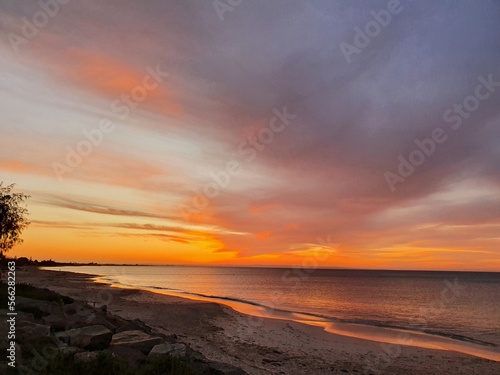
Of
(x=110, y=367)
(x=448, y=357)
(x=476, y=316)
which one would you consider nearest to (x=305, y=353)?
(x=448, y=357)

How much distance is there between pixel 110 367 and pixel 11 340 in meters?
4.44

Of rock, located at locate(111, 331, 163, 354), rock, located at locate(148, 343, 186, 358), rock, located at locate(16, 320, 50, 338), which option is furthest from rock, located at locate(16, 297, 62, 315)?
rock, located at locate(148, 343, 186, 358)

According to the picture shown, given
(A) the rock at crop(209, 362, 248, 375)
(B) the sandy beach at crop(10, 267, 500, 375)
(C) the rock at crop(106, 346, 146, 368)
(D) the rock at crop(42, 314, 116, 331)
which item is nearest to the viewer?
(C) the rock at crop(106, 346, 146, 368)

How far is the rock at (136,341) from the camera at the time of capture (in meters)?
14.7

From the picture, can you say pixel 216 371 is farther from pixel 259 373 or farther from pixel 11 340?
pixel 11 340

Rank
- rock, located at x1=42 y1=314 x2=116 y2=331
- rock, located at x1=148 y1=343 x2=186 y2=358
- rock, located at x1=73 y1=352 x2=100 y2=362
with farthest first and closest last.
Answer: rock, located at x1=42 y1=314 x2=116 y2=331, rock, located at x1=148 y1=343 x2=186 y2=358, rock, located at x1=73 y1=352 x2=100 y2=362

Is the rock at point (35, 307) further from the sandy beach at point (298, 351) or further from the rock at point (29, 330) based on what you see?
the sandy beach at point (298, 351)

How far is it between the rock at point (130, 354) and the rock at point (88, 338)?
0.55 meters

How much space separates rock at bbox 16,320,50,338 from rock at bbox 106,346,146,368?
277 cm

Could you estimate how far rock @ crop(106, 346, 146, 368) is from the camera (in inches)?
503

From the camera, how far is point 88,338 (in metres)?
13.9

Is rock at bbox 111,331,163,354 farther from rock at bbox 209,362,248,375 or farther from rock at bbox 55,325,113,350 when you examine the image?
rock at bbox 209,362,248,375

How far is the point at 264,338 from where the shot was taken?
26.8 metres

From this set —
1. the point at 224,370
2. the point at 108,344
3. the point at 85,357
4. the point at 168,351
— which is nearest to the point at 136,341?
the point at 108,344
